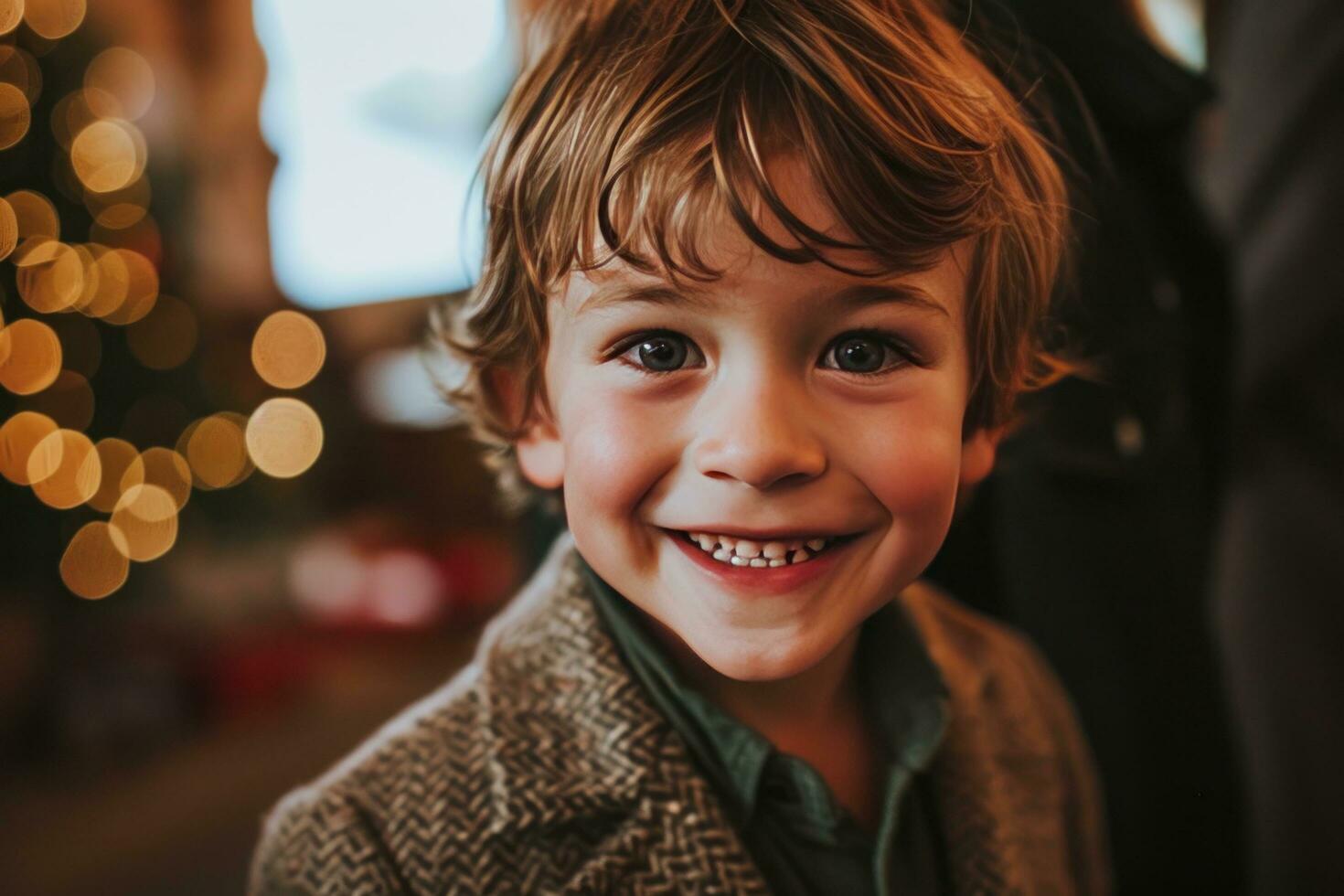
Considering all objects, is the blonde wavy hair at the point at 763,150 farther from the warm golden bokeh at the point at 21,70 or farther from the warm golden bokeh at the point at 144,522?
the warm golden bokeh at the point at 144,522

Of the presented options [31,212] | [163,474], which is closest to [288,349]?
[163,474]

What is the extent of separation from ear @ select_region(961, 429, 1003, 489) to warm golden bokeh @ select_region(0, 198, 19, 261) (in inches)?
58.0

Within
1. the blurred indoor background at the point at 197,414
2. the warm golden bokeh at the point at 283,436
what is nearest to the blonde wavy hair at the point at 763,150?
the blurred indoor background at the point at 197,414

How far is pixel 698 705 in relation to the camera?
0.64m

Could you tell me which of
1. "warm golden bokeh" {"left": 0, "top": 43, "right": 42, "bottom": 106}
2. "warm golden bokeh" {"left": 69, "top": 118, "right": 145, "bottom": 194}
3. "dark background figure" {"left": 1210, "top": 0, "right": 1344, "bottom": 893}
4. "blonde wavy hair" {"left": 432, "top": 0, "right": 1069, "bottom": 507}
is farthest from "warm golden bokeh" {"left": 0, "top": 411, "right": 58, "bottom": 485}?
"dark background figure" {"left": 1210, "top": 0, "right": 1344, "bottom": 893}

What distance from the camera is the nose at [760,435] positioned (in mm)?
495

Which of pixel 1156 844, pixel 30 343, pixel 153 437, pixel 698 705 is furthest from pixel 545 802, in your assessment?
pixel 153 437

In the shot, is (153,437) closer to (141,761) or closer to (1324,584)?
(141,761)

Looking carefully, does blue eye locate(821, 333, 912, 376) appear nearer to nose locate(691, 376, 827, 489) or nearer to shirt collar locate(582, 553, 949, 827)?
nose locate(691, 376, 827, 489)

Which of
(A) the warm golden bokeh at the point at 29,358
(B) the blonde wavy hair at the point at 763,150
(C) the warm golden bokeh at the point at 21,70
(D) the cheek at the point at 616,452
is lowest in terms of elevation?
(D) the cheek at the point at 616,452

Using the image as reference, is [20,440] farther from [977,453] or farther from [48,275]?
[977,453]

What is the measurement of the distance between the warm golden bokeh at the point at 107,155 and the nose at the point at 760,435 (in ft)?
5.81

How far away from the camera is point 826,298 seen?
51 centimetres

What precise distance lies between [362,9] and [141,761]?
62.0 inches
